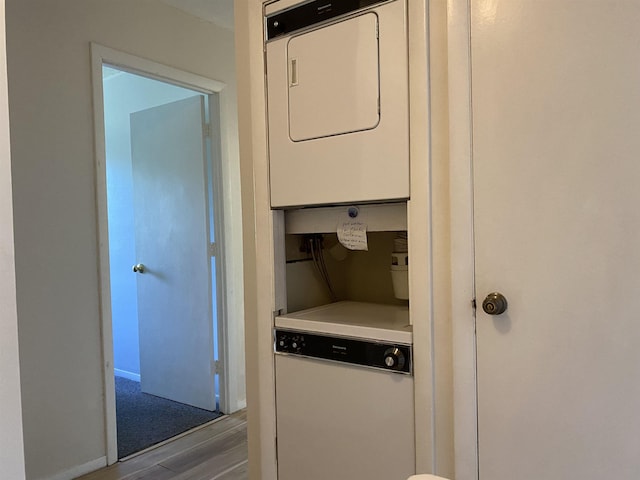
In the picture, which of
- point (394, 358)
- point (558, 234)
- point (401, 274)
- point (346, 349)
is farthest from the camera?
point (401, 274)

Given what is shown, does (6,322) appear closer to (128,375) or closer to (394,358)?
(394,358)

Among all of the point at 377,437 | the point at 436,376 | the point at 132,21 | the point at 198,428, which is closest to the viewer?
the point at 436,376

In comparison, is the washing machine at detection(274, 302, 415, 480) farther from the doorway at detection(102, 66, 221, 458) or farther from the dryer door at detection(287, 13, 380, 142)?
the doorway at detection(102, 66, 221, 458)

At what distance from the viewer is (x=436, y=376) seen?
1.34 metres

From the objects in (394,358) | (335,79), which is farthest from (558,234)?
(335,79)

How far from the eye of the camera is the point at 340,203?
151 centimetres

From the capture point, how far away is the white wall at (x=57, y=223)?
2297mm

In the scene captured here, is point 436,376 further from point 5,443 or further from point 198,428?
point 198,428

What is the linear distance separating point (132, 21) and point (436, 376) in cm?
263

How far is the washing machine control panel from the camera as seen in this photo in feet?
4.55

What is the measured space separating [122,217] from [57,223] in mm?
1775

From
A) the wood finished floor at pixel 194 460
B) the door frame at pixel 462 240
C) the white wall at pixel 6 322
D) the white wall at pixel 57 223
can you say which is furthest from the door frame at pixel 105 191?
the door frame at pixel 462 240

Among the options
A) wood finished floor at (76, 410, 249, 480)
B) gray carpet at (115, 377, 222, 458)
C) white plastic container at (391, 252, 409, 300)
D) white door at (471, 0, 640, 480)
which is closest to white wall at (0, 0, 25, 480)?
white door at (471, 0, 640, 480)

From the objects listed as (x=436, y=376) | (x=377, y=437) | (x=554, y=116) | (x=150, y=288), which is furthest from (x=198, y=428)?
(x=554, y=116)
